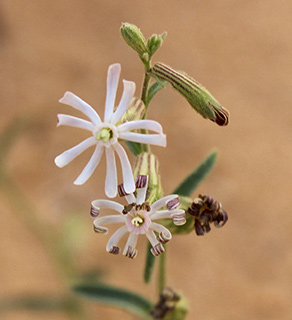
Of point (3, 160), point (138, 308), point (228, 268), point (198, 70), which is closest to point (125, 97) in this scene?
point (138, 308)

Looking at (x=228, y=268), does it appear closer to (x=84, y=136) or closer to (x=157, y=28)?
(x=84, y=136)

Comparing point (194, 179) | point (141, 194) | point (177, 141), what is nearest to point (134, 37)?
point (141, 194)

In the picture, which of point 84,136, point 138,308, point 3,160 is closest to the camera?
point 138,308

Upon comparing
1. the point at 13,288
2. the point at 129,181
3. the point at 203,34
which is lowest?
the point at 129,181

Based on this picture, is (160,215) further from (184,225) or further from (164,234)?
(184,225)

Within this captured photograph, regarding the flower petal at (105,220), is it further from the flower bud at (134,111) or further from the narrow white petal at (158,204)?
the flower bud at (134,111)

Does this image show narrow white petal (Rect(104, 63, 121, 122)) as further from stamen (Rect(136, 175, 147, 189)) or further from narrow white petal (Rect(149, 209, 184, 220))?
narrow white petal (Rect(149, 209, 184, 220))

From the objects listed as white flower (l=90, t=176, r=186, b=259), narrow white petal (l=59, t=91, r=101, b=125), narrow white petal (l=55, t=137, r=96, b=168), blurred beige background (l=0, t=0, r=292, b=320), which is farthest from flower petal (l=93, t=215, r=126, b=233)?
blurred beige background (l=0, t=0, r=292, b=320)
